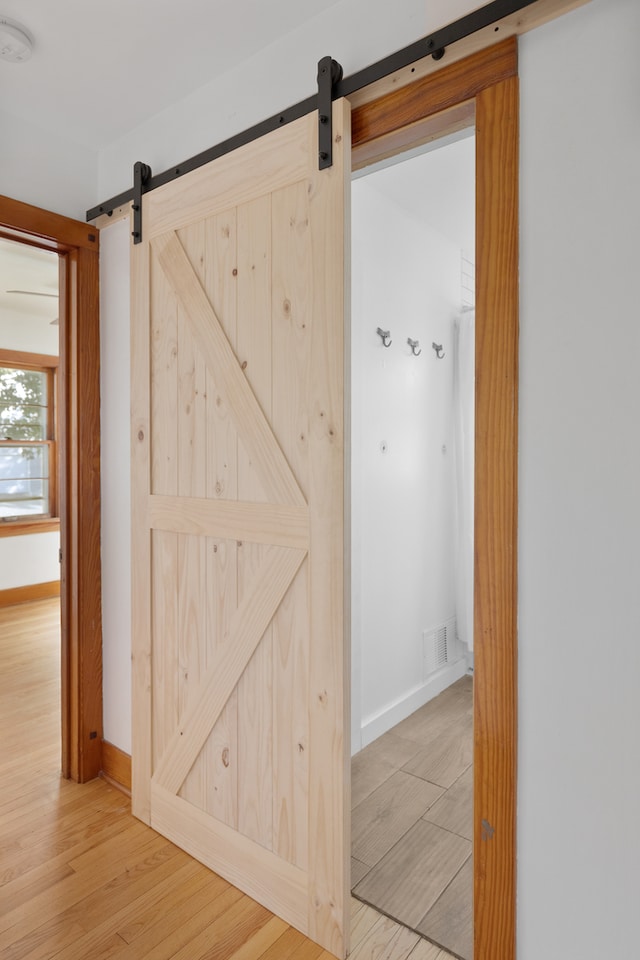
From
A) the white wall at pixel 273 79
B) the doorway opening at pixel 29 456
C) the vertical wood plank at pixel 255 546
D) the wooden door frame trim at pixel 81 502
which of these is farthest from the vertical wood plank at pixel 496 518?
the doorway opening at pixel 29 456

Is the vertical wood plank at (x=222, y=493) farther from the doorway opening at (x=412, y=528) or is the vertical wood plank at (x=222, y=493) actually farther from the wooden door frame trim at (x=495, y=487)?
the wooden door frame trim at (x=495, y=487)

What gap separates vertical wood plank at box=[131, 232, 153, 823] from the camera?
81.0 inches

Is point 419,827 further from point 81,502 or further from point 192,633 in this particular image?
point 81,502

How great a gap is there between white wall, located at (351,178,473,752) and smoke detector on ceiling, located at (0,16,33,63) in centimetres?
134

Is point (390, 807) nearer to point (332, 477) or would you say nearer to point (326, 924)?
point (326, 924)

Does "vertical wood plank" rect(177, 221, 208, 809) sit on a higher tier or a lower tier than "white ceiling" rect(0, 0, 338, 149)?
lower

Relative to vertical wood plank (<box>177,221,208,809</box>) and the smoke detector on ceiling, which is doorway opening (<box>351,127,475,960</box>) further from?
the smoke detector on ceiling

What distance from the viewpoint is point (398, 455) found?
2975 millimetres

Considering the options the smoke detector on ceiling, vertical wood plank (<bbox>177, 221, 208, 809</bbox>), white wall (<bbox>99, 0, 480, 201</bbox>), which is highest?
the smoke detector on ceiling

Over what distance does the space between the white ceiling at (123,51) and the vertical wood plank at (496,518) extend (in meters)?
0.73

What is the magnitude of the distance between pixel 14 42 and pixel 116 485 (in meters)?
1.45

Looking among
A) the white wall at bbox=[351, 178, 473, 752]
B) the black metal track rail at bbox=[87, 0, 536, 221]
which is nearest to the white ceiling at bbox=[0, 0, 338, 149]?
the black metal track rail at bbox=[87, 0, 536, 221]

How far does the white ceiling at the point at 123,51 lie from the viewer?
159 centimetres

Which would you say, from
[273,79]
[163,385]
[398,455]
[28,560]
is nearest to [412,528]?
[398,455]
